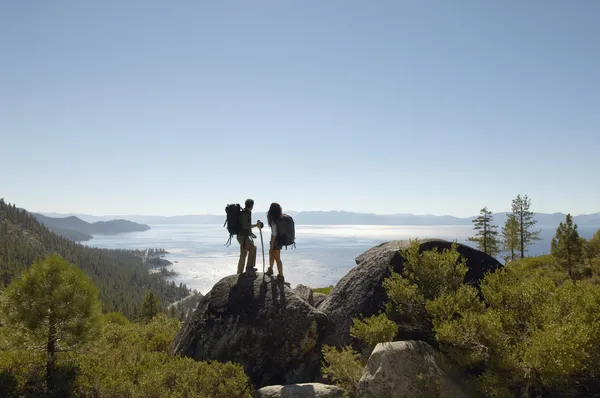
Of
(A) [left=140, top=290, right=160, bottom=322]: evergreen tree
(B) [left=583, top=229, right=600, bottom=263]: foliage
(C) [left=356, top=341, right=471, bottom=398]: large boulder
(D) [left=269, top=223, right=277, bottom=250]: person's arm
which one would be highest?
(D) [left=269, top=223, right=277, bottom=250]: person's arm

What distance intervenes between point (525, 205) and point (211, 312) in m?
56.7

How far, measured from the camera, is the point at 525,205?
53.8m

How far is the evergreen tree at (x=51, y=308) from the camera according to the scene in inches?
425

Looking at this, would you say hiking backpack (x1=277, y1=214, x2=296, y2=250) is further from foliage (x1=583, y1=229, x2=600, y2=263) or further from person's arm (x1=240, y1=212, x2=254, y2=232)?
foliage (x1=583, y1=229, x2=600, y2=263)

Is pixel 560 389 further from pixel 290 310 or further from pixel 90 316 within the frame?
pixel 90 316

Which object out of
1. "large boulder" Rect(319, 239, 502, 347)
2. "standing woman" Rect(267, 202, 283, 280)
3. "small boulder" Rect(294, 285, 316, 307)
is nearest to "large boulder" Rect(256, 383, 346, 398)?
"large boulder" Rect(319, 239, 502, 347)

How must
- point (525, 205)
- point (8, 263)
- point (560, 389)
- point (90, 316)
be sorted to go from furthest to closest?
point (8, 263) → point (525, 205) → point (90, 316) → point (560, 389)

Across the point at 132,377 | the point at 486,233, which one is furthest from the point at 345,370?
the point at 486,233

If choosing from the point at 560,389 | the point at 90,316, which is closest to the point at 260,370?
the point at 90,316

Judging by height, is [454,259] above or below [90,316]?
above

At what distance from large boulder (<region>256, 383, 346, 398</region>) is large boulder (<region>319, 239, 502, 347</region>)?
8.48ft

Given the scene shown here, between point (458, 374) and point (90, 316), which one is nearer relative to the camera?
point (458, 374)

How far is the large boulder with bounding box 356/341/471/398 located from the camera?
8.97 m

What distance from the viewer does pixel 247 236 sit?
50.2 feet
